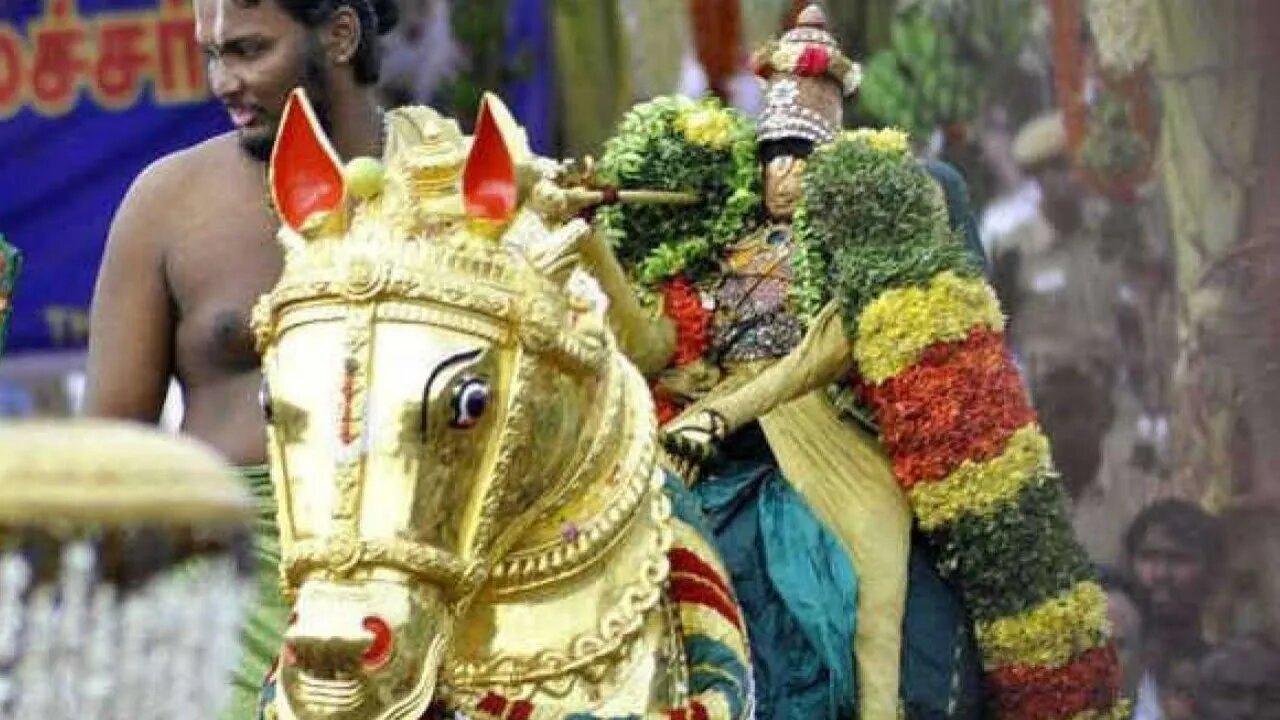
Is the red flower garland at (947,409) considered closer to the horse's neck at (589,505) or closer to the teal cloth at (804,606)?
the teal cloth at (804,606)

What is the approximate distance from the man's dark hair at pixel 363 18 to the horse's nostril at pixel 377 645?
1439 mm

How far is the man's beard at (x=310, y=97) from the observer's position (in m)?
5.54

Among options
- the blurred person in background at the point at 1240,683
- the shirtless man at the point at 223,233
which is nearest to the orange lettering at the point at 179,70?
the blurred person in background at the point at 1240,683

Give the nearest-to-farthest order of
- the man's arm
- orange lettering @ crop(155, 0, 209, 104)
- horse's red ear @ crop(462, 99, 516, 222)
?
1. horse's red ear @ crop(462, 99, 516, 222)
2. the man's arm
3. orange lettering @ crop(155, 0, 209, 104)

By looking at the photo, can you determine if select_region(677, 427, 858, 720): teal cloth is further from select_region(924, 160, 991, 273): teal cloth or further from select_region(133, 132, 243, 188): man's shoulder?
select_region(133, 132, 243, 188): man's shoulder

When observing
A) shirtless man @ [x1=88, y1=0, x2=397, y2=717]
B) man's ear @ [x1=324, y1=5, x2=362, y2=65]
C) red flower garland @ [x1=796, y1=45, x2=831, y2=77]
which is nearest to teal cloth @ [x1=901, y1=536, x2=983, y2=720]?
red flower garland @ [x1=796, y1=45, x2=831, y2=77]

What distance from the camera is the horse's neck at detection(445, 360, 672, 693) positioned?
15.4ft

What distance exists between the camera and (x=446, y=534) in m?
4.54

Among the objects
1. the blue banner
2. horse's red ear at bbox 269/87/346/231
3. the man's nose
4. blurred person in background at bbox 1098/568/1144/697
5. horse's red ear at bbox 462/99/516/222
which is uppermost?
the blue banner

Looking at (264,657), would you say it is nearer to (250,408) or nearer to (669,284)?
(250,408)

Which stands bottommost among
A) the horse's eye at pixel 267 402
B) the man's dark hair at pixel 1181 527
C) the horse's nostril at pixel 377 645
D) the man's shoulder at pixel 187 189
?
the horse's nostril at pixel 377 645

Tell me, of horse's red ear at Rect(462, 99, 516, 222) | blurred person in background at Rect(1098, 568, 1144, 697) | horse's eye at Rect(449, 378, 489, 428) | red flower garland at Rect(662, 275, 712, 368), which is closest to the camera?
horse's eye at Rect(449, 378, 489, 428)

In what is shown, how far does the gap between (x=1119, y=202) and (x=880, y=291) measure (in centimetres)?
491

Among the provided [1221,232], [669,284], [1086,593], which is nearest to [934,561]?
[1086,593]
